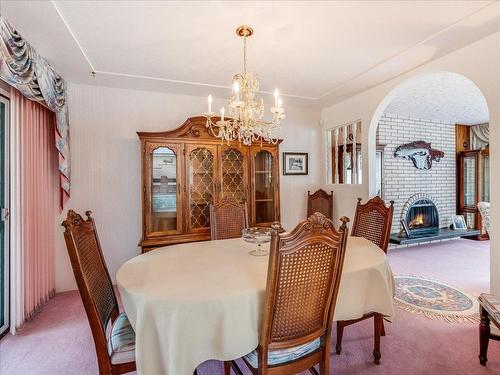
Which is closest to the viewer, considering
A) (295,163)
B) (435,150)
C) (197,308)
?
(197,308)

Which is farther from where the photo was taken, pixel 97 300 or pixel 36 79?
pixel 36 79

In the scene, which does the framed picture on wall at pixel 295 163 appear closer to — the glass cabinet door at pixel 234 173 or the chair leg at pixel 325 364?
the glass cabinet door at pixel 234 173

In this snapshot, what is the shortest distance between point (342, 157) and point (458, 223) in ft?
10.9

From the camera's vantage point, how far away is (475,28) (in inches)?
78.2

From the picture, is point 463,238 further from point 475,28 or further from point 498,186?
point 475,28

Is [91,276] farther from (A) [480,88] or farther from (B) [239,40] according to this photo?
(A) [480,88]

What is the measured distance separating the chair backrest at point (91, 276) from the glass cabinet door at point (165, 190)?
1309mm

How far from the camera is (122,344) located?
1.31m

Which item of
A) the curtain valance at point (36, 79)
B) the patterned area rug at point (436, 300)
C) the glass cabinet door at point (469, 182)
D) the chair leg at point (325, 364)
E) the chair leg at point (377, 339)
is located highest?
the curtain valance at point (36, 79)

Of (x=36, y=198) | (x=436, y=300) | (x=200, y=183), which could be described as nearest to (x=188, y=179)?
(x=200, y=183)

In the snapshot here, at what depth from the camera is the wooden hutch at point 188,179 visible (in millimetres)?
2881

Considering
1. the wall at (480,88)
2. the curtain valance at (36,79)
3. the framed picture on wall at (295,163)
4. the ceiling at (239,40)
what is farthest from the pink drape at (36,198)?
the wall at (480,88)

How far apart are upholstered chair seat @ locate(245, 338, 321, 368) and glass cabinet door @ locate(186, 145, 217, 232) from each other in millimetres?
1925

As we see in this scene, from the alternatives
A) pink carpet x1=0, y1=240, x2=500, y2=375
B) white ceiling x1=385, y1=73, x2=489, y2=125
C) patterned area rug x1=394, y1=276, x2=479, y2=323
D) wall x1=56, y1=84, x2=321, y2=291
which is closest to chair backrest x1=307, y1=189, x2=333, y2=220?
patterned area rug x1=394, y1=276, x2=479, y2=323
